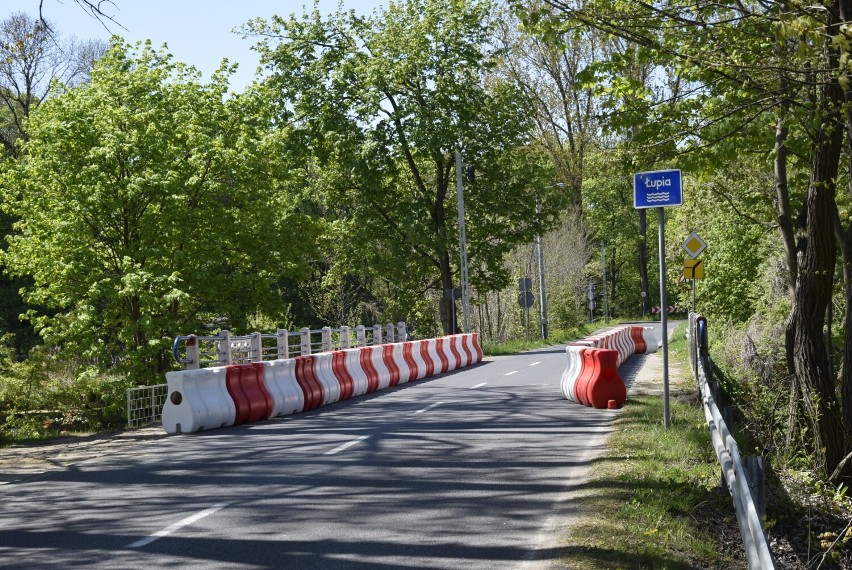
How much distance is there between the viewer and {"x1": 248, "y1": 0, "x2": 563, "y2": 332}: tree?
144 ft

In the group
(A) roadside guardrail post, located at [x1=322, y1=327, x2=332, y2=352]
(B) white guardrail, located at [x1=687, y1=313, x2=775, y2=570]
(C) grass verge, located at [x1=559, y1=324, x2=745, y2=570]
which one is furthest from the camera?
(A) roadside guardrail post, located at [x1=322, y1=327, x2=332, y2=352]

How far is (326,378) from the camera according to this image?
794 inches

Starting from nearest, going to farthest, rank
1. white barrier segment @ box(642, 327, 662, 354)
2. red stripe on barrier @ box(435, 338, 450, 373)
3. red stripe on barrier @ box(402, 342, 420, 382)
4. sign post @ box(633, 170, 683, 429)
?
sign post @ box(633, 170, 683, 429) → red stripe on barrier @ box(402, 342, 420, 382) → red stripe on barrier @ box(435, 338, 450, 373) → white barrier segment @ box(642, 327, 662, 354)

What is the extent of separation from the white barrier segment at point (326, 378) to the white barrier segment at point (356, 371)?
42.7 inches

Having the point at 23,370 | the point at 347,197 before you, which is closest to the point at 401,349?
the point at 23,370

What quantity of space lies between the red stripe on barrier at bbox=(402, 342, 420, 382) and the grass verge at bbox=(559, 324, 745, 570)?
13363 millimetres

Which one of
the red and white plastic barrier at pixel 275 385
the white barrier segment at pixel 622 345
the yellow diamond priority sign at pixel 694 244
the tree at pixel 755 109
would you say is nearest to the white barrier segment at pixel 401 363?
the red and white plastic barrier at pixel 275 385

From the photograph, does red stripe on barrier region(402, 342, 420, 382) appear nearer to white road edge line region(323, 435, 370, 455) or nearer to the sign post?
white road edge line region(323, 435, 370, 455)

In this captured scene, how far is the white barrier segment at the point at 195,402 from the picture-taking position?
15.7 metres

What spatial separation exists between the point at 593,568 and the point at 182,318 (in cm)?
2190

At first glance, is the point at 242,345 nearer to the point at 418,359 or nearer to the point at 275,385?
the point at 418,359

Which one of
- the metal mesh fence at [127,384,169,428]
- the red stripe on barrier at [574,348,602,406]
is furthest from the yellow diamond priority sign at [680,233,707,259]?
the metal mesh fence at [127,384,169,428]

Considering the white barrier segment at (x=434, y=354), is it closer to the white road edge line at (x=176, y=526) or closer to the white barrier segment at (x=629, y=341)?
the white barrier segment at (x=629, y=341)

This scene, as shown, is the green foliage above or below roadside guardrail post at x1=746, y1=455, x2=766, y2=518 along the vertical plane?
below
